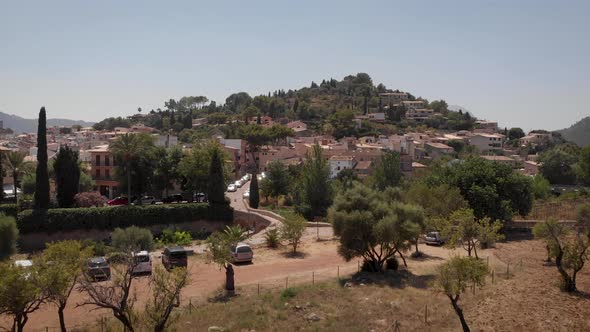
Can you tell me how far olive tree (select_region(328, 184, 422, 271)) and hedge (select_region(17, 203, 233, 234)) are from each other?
2047 cm

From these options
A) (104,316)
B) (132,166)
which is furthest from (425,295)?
(132,166)

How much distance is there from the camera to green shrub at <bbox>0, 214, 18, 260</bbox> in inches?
1315

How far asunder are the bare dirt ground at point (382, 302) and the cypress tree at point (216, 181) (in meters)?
14.9

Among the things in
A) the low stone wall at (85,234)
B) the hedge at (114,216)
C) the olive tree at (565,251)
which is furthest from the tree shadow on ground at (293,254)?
the olive tree at (565,251)

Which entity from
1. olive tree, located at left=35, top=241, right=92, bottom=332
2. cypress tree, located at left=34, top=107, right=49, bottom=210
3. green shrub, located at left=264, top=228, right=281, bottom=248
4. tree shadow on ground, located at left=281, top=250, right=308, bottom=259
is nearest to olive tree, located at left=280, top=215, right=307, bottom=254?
tree shadow on ground, located at left=281, top=250, right=308, bottom=259

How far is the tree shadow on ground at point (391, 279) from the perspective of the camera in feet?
83.0

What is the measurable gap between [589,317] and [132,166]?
42029 mm

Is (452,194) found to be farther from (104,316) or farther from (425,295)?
(104,316)

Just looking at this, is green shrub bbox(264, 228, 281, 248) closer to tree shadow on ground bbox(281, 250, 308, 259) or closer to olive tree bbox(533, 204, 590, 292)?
tree shadow on ground bbox(281, 250, 308, 259)

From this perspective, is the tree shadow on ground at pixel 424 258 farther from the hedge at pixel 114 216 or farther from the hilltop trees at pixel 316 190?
the hilltop trees at pixel 316 190

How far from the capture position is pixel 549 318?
2172 centimetres

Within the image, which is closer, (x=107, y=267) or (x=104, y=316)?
(x=104, y=316)

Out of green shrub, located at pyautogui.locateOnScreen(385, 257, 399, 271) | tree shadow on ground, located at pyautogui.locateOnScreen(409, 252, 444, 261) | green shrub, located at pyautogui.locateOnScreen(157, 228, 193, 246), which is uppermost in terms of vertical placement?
green shrub, located at pyautogui.locateOnScreen(385, 257, 399, 271)

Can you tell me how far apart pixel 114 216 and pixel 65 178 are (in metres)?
7.10
